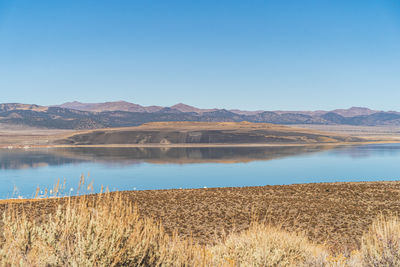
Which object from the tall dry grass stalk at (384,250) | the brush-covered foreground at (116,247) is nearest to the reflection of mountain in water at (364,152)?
the tall dry grass stalk at (384,250)

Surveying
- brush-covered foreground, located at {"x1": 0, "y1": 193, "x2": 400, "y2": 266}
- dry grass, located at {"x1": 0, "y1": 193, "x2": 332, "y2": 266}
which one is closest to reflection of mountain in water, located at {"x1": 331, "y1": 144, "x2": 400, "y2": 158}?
brush-covered foreground, located at {"x1": 0, "y1": 193, "x2": 400, "y2": 266}

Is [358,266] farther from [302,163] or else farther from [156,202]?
[302,163]

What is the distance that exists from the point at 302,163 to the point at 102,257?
165 ft

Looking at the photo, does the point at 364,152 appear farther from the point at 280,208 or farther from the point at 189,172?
the point at 280,208

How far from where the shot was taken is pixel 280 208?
632 inches

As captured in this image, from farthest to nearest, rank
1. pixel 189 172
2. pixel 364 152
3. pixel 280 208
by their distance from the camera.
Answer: pixel 364 152
pixel 189 172
pixel 280 208

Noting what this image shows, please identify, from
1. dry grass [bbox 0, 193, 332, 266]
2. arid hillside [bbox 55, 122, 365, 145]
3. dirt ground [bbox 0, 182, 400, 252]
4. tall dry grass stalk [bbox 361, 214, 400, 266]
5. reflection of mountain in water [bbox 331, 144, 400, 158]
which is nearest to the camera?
dry grass [bbox 0, 193, 332, 266]

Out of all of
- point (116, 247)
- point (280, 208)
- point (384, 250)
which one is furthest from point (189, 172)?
point (116, 247)

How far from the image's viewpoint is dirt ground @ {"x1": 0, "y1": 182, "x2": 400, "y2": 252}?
41.1 feet

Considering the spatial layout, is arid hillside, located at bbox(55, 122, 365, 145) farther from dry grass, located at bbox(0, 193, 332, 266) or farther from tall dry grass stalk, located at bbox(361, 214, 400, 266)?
dry grass, located at bbox(0, 193, 332, 266)

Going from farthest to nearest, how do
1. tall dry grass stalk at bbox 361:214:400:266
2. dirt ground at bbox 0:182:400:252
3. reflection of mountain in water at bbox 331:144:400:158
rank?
1. reflection of mountain in water at bbox 331:144:400:158
2. dirt ground at bbox 0:182:400:252
3. tall dry grass stalk at bbox 361:214:400:266

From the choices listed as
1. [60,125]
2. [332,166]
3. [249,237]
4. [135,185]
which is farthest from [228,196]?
[60,125]

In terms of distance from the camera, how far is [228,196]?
18.8 metres

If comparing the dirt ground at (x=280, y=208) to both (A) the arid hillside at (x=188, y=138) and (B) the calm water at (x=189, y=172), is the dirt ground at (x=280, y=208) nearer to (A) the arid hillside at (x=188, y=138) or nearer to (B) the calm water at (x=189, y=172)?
(B) the calm water at (x=189, y=172)
